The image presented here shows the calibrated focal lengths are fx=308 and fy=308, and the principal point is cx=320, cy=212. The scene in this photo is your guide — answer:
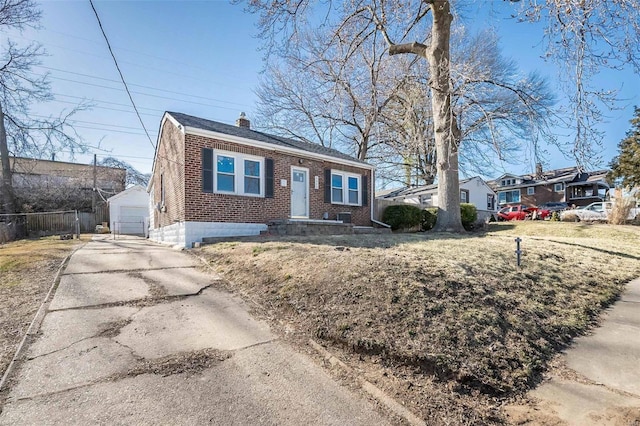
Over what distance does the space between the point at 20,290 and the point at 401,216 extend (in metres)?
13.1

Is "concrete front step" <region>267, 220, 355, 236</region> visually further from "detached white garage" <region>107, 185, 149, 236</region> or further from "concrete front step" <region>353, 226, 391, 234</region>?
"detached white garage" <region>107, 185, 149, 236</region>

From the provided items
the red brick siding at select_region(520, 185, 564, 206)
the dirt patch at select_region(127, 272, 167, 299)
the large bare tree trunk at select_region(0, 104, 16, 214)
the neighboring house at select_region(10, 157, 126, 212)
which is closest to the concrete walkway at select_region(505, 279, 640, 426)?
the dirt patch at select_region(127, 272, 167, 299)

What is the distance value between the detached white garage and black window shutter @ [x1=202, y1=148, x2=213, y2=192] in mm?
15424

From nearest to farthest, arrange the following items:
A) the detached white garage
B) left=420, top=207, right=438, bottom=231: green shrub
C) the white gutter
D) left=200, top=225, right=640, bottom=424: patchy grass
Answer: left=200, top=225, right=640, bottom=424: patchy grass, the white gutter, left=420, top=207, right=438, bottom=231: green shrub, the detached white garage

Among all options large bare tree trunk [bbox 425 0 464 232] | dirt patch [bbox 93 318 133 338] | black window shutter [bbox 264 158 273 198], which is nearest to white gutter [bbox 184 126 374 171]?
black window shutter [bbox 264 158 273 198]

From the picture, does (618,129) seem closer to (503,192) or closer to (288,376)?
(288,376)

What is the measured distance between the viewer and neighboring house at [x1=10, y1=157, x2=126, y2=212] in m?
21.0

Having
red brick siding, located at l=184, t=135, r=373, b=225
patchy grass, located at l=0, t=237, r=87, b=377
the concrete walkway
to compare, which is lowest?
the concrete walkway

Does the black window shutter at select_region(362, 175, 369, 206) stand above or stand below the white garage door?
above

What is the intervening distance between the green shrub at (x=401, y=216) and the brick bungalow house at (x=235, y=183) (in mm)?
2402

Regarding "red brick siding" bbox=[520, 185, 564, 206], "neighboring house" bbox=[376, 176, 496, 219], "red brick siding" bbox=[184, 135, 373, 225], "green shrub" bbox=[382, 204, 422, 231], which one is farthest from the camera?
"red brick siding" bbox=[520, 185, 564, 206]

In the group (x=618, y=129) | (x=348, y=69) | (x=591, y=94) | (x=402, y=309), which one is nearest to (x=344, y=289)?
(x=402, y=309)

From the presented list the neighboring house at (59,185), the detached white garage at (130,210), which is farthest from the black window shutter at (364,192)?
the neighboring house at (59,185)

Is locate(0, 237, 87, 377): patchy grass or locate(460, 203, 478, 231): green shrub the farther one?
locate(460, 203, 478, 231): green shrub
